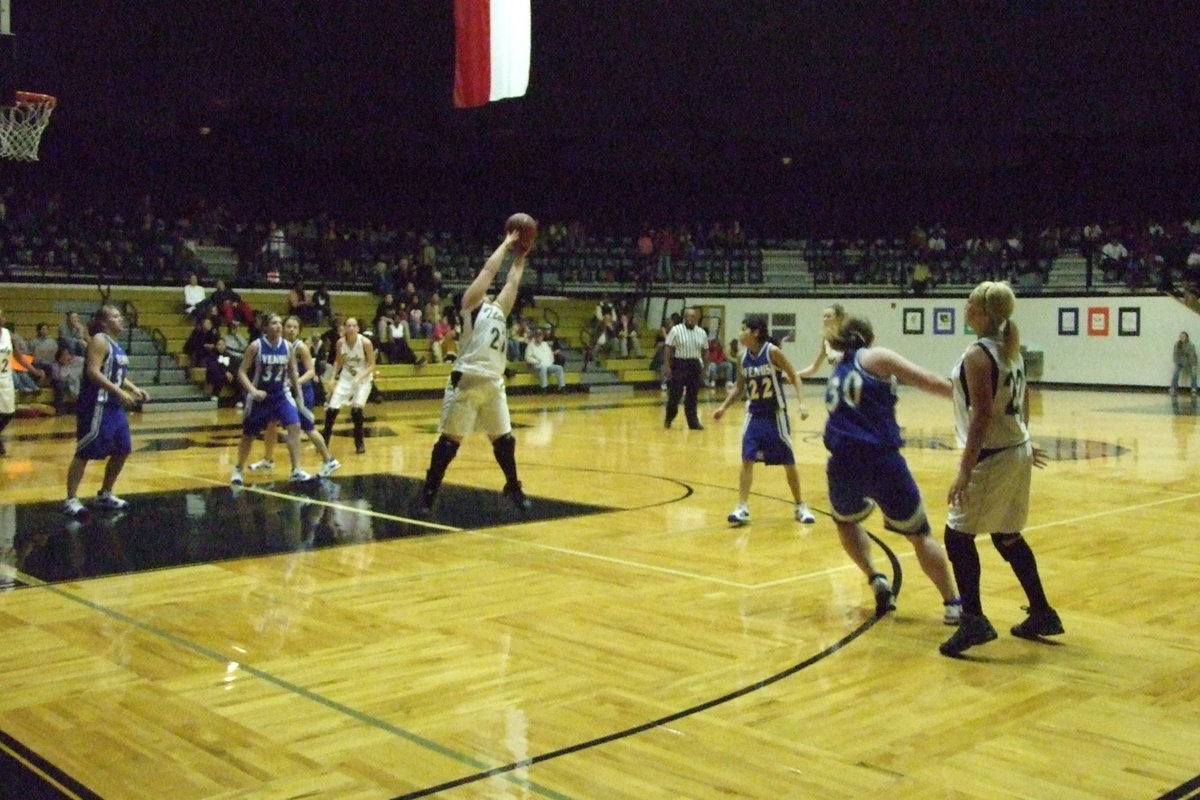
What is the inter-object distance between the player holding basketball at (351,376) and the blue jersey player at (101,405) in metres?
4.20

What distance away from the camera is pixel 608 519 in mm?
9383

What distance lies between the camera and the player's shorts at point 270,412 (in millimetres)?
11453

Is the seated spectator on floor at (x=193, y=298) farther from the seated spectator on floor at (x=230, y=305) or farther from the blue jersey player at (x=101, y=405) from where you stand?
the blue jersey player at (x=101, y=405)

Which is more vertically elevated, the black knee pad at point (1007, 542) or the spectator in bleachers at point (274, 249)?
the spectator in bleachers at point (274, 249)

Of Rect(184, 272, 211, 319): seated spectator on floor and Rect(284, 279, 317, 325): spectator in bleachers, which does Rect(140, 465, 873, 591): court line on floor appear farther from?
Rect(184, 272, 211, 319): seated spectator on floor

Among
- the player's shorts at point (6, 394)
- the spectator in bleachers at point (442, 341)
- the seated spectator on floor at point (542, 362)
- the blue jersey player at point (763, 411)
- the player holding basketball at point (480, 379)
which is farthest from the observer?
the seated spectator on floor at point (542, 362)

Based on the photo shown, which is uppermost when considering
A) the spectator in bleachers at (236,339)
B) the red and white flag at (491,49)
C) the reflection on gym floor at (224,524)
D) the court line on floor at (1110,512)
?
the red and white flag at (491,49)

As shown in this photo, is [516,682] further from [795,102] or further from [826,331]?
[795,102]

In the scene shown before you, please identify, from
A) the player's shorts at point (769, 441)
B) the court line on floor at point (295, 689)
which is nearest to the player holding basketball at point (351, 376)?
the player's shorts at point (769, 441)

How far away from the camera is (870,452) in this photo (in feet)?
19.6

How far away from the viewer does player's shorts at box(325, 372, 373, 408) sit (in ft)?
45.1

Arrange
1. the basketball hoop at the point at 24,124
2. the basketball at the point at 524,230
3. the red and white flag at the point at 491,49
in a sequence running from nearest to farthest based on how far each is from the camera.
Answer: the basketball at the point at 524,230, the basketball hoop at the point at 24,124, the red and white flag at the point at 491,49

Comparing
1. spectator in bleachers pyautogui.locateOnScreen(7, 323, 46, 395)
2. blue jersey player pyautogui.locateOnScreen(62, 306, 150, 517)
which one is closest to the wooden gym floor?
blue jersey player pyautogui.locateOnScreen(62, 306, 150, 517)

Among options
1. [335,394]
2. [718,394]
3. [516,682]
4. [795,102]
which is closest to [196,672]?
[516,682]
